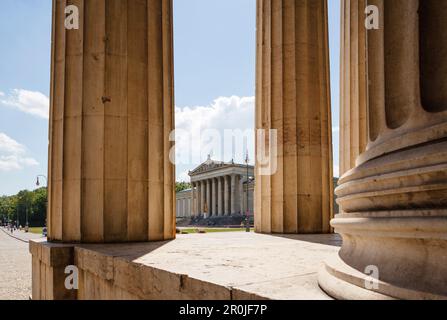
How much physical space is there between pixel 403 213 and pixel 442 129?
1.13 meters

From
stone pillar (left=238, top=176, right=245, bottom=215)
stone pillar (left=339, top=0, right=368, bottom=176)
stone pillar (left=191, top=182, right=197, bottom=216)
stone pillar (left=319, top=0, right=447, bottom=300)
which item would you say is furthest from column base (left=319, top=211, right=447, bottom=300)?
stone pillar (left=191, top=182, right=197, bottom=216)

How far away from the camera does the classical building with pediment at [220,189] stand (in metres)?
148

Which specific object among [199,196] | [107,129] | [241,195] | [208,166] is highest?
[208,166]

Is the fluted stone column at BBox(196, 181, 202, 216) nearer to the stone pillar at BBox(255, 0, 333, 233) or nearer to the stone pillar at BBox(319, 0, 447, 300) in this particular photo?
the stone pillar at BBox(255, 0, 333, 233)

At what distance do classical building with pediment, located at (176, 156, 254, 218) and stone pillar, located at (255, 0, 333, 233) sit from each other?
117 metres

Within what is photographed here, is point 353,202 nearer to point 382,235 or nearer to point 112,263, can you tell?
point 382,235

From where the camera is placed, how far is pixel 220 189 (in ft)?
517

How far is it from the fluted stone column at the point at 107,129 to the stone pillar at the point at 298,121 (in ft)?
25.4

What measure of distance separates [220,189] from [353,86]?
137 metres

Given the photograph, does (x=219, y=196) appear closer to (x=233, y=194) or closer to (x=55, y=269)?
(x=233, y=194)

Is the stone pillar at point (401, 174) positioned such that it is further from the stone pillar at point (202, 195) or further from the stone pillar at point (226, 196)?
the stone pillar at point (202, 195)

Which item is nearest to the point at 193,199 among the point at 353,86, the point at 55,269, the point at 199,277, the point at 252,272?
the point at 353,86

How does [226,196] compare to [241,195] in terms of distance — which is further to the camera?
[226,196]
